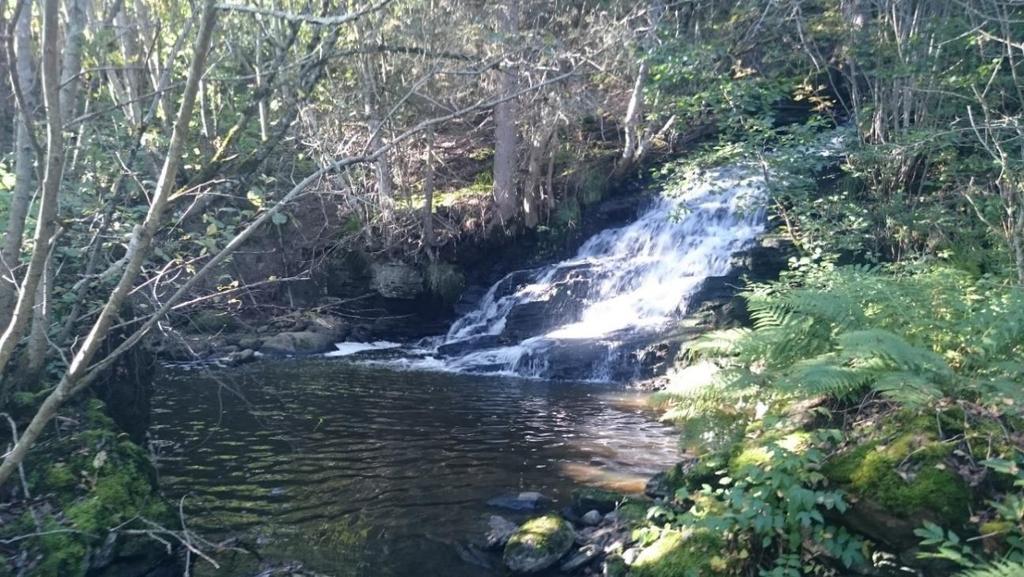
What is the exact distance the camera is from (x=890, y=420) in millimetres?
5250

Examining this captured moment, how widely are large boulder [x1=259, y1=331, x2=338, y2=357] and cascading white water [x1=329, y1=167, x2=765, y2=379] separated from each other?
2.47m

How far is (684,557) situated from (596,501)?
2357mm

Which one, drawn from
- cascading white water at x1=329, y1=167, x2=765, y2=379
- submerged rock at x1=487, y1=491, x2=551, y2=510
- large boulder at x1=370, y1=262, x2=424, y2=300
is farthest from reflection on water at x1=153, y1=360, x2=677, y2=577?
large boulder at x1=370, y1=262, x2=424, y2=300

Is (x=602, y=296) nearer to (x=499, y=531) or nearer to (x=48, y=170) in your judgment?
(x=499, y=531)

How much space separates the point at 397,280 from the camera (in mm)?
22797

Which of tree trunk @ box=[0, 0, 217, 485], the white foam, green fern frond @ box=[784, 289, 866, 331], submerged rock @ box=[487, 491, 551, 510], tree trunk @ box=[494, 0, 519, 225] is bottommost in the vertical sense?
submerged rock @ box=[487, 491, 551, 510]

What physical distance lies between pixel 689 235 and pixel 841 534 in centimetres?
1562

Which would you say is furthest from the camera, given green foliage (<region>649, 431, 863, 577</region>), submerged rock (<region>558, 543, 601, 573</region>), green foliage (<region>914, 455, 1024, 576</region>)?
submerged rock (<region>558, 543, 601, 573</region>)

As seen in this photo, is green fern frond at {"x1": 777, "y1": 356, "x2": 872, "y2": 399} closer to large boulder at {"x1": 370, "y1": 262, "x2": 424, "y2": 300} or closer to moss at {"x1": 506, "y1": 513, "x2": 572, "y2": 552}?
moss at {"x1": 506, "y1": 513, "x2": 572, "y2": 552}

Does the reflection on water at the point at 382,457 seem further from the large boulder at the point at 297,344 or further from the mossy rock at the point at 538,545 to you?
the large boulder at the point at 297,344

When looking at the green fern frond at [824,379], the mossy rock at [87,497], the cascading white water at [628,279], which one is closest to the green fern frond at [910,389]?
the green fern frond at [824,379]

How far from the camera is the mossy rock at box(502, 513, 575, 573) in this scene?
6.27 metres

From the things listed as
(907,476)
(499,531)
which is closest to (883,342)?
(907,476)

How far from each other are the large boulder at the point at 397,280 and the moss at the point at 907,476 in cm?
1847
